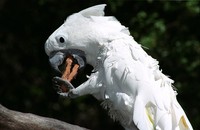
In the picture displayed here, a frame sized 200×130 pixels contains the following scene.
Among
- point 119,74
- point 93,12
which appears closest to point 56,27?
point 93,12

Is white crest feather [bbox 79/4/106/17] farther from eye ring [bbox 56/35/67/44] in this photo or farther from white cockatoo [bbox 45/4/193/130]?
eye ring [bbox 56/35/67/44]

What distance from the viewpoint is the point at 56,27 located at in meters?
5.64

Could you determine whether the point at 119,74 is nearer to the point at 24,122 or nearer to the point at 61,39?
the point at 61,39

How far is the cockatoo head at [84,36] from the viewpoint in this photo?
2.75 meters

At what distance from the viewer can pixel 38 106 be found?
6305mm

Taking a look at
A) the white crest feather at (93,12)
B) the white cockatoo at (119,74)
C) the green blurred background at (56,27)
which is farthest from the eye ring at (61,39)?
the green blurred background at (56,27)

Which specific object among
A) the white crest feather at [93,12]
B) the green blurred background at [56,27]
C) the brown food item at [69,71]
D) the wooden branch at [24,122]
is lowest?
the green blurred background at [56,27]

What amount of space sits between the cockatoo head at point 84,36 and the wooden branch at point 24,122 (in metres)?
0.26

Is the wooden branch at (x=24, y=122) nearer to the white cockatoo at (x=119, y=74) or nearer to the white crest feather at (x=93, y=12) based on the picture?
the white cockatoo at (x=119, y=74)

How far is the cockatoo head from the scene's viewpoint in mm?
2746

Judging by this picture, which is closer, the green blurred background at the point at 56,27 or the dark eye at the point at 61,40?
the dark eye at the point at 61,40

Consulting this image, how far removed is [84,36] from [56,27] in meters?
2.90

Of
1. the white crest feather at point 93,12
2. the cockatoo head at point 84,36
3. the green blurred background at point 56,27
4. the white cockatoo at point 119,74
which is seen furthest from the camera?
the green blurred background at point 56,27

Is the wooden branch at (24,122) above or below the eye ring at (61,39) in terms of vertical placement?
below
